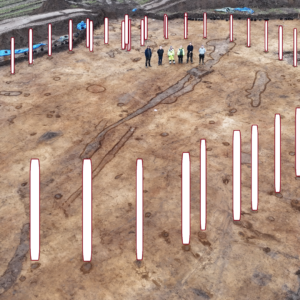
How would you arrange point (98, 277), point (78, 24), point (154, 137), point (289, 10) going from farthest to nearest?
1. point (289, 10)
2. point (78, 24)
3. point (154, 137)
4. point (98, 277)

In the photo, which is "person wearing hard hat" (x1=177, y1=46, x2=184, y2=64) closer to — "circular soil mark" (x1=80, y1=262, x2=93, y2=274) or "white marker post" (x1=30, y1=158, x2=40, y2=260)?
"white marker post" (x1=30, y1=158, x2=40, y2=260)

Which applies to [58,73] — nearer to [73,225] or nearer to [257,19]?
[73,225]

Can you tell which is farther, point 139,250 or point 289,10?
point 289,10

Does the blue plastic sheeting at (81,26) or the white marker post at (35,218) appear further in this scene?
the blue plastic sheeting at (81,26)

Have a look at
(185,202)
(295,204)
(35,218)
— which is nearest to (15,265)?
(35,218)

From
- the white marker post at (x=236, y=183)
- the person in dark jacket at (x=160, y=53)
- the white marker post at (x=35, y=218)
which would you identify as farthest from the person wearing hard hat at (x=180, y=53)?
the white marker post at (x=35, y=218)

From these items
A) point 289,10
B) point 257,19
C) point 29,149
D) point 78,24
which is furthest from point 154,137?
point 289,10

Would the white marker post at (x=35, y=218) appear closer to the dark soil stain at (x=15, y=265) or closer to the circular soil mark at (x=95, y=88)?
the dark soil stain at (x=15, y=265)
